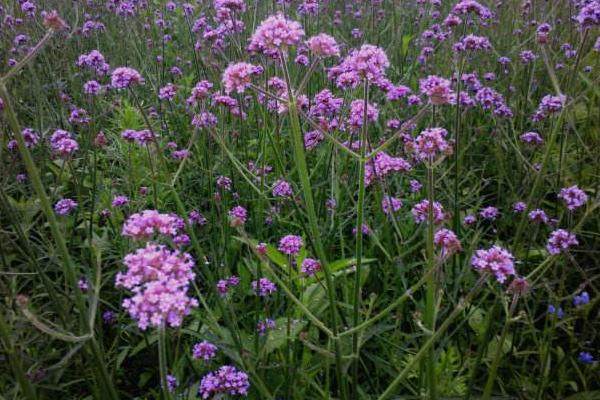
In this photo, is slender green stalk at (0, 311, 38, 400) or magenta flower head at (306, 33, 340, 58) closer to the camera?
slender green stalk at (0, 311, 38, 400)

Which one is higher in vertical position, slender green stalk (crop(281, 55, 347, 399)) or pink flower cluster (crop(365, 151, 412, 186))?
slender green stalk (crop(281, 55, 347, 399))

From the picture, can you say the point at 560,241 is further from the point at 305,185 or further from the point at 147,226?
the point at 147,226

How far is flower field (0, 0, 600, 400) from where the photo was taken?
1.42m

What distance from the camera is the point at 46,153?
121 inches

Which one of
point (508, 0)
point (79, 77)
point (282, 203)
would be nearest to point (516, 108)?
point (282, 203)

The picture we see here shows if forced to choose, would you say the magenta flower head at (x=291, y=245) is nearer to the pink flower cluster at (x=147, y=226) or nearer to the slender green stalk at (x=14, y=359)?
the pink flower cluster at (x=147, y=226)

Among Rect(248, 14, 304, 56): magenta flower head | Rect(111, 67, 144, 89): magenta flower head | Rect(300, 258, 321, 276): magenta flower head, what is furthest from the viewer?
Rect(111, 67, 144, 89): magenta flower head

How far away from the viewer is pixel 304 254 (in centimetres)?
195

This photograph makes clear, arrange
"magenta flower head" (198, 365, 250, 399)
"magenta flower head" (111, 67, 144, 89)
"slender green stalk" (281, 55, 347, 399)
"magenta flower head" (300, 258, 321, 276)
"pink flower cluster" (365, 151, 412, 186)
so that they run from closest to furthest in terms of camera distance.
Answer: "slender green stalk" (281, 55, 347, 399) < "magenta flower head" (198, 365, 250, 399) < "magenta flower head" (300, 258, 321, 276) < "pink flower cluster" (365, 151, 412, 186) < "magenta flower head" (111, 67, 144, 89)

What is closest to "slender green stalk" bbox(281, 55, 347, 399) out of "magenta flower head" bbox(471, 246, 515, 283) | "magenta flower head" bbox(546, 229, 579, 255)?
"magenta flower head" bbox(471, 246, 515, 283)

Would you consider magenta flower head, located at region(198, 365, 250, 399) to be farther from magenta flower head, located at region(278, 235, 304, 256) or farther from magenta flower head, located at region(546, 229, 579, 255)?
magenta flower head, located at region(546, 229, 579, 255)

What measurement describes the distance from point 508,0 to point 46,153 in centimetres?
452

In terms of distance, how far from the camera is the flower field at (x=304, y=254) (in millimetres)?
1422

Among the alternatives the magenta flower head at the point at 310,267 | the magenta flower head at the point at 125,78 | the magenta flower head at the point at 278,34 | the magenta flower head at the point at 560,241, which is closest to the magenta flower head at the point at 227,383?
the magenta flower head at the point at 310,267
